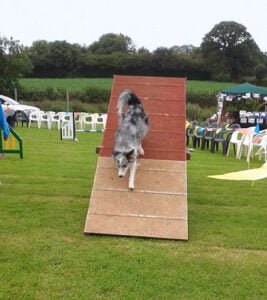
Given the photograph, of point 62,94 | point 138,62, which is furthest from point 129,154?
point 138,62

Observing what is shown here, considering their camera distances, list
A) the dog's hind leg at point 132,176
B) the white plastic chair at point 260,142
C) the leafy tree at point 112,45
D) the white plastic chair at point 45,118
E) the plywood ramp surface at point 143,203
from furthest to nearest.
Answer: the leafy tree at point 112,45, the white plastic chair at point 45,118, the white plastic chair at point 260,142, the dog's hind leg at point 132,176, the plywood ramp surface at point 143,203

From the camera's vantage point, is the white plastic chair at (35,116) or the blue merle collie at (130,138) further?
the white plastic chair at (35,116)

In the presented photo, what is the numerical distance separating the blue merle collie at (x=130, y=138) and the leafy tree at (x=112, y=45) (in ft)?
198

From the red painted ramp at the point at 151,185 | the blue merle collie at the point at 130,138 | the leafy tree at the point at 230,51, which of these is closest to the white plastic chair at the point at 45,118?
the red painted ramp at the point at 151,185

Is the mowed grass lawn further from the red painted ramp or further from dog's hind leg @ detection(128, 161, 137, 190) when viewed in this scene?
dog's hind leg @ detection(128, 161, 137, 190)

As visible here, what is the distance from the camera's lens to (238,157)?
12.4 metres

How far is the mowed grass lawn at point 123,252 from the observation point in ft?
12.6

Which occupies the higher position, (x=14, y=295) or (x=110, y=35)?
(x=110, y=35)

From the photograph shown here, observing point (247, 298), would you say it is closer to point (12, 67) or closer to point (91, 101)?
point (12, 67)

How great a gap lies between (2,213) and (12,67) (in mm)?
29238

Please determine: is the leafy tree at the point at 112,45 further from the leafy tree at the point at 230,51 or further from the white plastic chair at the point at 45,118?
the white plastic chair at the point at 45,118

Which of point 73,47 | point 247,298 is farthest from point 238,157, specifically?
point 73,47

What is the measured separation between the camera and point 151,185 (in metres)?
6.02

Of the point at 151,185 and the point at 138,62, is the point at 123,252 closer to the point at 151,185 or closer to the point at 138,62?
the point at 151,185
